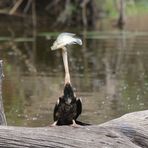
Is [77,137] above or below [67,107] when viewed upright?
below

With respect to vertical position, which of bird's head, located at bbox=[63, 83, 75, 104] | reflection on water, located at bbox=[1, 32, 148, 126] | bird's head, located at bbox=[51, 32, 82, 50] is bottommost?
reflection on water, located at bbox=[1, 32, 148, 126]

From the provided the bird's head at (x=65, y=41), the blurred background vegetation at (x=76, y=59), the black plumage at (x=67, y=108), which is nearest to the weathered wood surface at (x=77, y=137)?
the black plumage at (x=67, y=108)

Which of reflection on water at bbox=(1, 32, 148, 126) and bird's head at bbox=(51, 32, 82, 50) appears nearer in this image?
bird's head at bbox=(51, 32, 82, 50)

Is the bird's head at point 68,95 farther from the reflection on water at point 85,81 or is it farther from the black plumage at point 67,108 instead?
the reflection on water at point 85,81

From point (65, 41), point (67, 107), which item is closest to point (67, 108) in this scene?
point (67, 107)

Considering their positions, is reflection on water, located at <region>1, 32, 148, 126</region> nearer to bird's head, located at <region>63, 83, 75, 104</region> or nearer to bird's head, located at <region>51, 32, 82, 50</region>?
bird's head, located at <region>63, 83, 75, 104</region>

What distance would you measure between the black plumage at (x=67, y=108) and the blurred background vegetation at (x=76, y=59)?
351 centimetres

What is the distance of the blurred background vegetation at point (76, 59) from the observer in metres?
12.7

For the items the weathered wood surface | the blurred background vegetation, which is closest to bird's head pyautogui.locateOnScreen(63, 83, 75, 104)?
the weathered wood surface

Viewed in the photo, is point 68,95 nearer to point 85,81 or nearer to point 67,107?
point 67,107

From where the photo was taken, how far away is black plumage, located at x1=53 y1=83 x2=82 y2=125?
7184 millimetres

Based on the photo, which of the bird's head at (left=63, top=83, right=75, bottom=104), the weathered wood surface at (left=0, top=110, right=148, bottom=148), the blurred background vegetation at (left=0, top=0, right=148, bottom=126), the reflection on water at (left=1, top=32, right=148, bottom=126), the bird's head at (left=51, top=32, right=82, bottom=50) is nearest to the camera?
the weathered wood surface at (left=0, top=110, right=148, bottom=148)

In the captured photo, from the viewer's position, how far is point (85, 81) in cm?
1561

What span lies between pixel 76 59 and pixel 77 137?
13.2 m
